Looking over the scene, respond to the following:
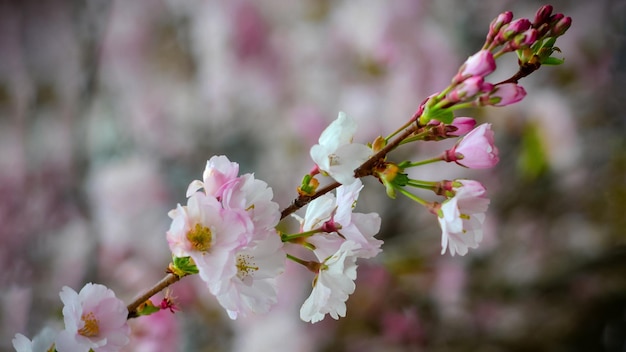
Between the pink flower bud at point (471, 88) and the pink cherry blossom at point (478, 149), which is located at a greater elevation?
the pink flower bud at point (471, 88)

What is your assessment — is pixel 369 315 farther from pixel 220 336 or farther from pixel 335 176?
pixel 335 176

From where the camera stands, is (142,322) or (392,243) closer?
(142,322)

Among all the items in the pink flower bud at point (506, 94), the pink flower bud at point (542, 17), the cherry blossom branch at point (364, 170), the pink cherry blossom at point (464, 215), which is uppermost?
the pink flower bud at point (542, 17)

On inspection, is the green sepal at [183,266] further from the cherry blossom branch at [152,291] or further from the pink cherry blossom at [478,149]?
the pink cherry blossom at [478,149]

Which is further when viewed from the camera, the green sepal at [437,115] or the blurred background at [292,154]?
the blurred background at [292,154]

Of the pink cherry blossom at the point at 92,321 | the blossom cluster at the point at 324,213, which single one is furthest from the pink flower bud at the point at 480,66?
the pink cherry blossom at the point at 92,321

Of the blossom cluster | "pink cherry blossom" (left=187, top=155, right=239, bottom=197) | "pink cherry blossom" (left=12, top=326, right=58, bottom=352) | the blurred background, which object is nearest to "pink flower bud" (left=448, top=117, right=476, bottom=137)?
the blossom cluster

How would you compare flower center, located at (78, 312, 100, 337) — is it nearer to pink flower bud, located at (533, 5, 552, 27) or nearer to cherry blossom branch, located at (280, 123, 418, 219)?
cherry blossom branch, located at (280, 123, 418, 219)

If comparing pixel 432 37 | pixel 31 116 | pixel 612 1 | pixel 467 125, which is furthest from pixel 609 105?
pixel 31 116

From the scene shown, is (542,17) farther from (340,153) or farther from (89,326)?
(89,326)
